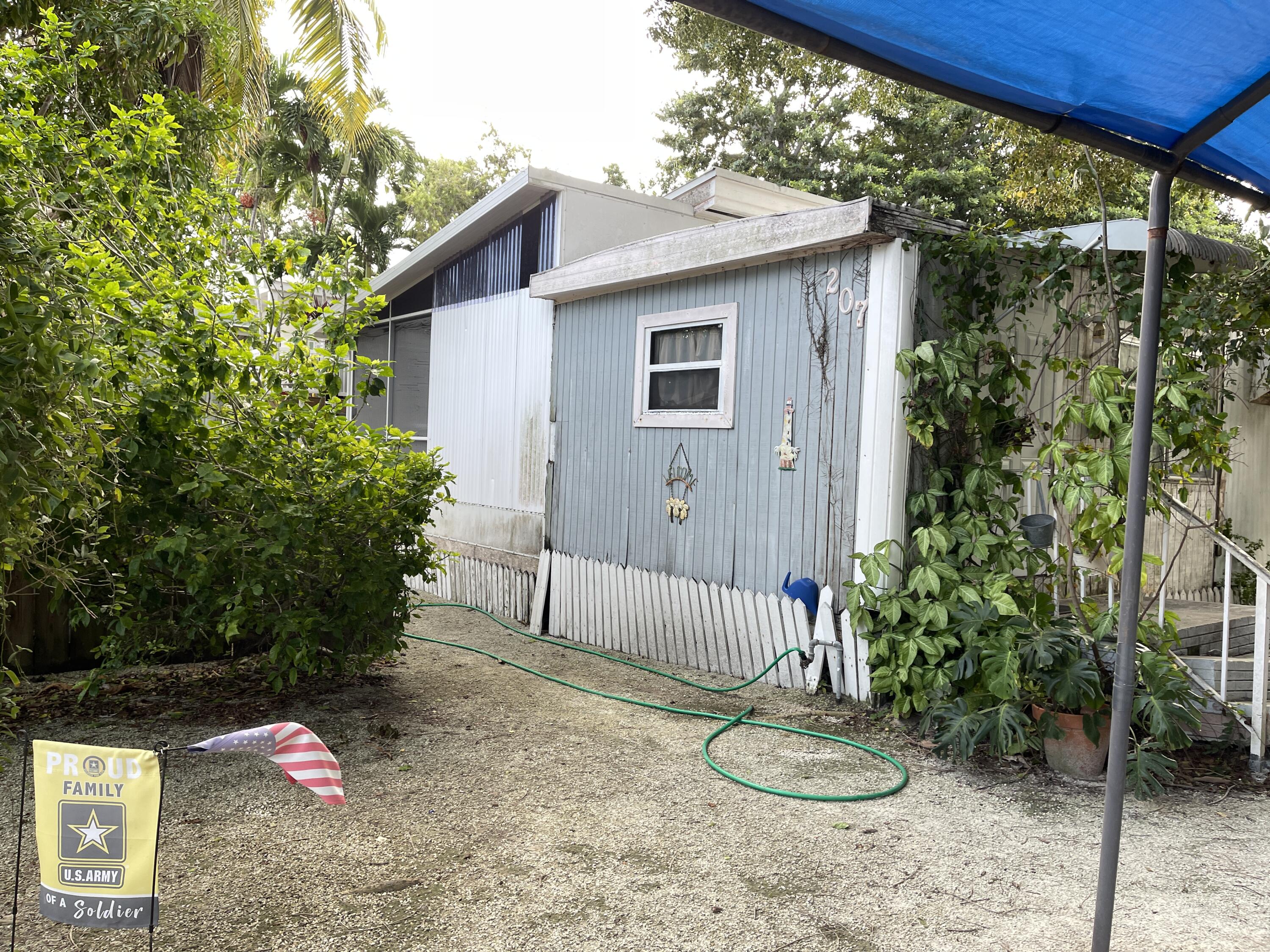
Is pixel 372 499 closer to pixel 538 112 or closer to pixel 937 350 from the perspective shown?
pixel 937 350

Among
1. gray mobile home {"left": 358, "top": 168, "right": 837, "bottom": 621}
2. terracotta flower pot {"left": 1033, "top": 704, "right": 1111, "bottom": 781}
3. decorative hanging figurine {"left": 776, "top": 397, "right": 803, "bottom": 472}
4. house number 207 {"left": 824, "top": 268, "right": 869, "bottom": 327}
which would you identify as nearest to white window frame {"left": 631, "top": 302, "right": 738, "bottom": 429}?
decorative hanging figurine {"left": 776, "top": 397, "right": 803, "bottom": 472}

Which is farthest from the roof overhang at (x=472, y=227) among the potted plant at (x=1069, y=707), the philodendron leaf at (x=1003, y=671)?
the potted plant at (x=1069, y=707)

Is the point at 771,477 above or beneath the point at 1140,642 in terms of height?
above

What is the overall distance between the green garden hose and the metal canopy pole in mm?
1994

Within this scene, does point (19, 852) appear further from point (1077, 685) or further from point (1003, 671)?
point (1077, 685)

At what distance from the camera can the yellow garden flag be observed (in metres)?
1.95

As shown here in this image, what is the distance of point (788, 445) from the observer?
593cm

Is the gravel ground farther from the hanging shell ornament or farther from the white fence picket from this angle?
the hanging shell ornament

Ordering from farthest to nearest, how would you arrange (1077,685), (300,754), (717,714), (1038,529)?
(717,714) < (1038,529) < (1077,685) < (300,754)

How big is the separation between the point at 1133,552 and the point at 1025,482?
3.90 metres

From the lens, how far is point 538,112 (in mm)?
34062

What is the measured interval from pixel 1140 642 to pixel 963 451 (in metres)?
1.53

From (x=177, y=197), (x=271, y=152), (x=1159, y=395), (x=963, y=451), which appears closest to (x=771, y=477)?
(x=963, y=451)

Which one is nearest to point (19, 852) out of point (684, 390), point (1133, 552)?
point (1133, 552)
